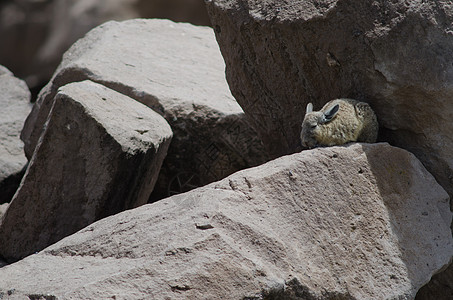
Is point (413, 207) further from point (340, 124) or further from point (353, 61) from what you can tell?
point (353, 61)

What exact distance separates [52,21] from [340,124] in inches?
375

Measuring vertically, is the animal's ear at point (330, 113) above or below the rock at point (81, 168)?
above

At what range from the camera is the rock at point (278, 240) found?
3451mm

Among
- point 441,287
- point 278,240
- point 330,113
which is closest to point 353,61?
point 330,113

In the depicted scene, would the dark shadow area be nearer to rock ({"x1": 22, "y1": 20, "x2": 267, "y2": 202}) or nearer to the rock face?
the rock face

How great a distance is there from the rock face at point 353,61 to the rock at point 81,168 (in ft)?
3.26

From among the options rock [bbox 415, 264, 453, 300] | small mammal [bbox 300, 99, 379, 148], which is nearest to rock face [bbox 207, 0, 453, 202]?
small mammal [bbox 300, 99, 379, 148]

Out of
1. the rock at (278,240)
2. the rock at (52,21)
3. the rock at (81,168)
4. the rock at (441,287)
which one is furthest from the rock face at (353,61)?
the rock at (52,21)

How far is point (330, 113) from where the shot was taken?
459cm

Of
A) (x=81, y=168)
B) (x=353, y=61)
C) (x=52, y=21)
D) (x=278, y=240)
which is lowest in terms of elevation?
(x=52, y=21)

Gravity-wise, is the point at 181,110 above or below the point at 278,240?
below

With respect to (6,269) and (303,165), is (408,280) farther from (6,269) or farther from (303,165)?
(6,269)

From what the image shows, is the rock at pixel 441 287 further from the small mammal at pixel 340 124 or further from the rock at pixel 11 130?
the rock at pixel 11 130

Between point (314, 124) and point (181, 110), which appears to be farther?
point (181, 110)
